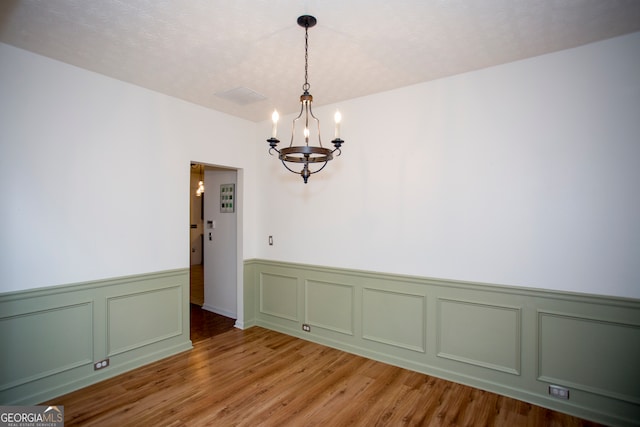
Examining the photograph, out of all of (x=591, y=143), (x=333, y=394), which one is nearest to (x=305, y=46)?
(x=591, y=143)

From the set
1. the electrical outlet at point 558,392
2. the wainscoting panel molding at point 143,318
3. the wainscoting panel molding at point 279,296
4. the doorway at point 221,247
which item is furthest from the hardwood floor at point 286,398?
the doorway at point 221,247

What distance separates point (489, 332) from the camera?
288cm

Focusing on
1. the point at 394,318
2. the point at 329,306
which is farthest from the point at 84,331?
the point at 394,318

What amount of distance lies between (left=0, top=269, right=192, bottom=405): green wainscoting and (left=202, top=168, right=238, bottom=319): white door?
3.67ft

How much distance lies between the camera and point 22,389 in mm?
2586

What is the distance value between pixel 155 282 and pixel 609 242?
414cm

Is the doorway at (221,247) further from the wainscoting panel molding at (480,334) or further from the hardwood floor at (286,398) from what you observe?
the wainscoting panel molding at (480,334)

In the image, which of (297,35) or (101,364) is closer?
(297,35)

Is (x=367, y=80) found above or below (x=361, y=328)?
above

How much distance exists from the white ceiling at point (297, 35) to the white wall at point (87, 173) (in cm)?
30

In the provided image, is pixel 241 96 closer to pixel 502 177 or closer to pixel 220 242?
pixel 220 242

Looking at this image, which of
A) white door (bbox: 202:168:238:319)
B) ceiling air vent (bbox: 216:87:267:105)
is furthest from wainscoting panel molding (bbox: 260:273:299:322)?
ceiling air vent (bbox: 216:87:267:105)

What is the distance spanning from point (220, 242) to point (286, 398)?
282cm

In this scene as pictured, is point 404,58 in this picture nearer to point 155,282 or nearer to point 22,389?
point 155,282
